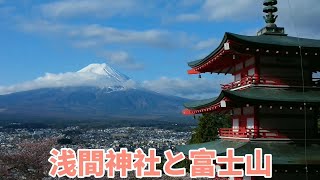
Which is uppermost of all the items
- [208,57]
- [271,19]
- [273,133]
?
[271,19]

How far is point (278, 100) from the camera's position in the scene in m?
15.7

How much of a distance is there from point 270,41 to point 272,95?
6.82ft

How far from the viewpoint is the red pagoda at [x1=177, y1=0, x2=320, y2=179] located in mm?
15797

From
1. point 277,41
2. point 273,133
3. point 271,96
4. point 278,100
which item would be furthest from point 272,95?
point 277,41

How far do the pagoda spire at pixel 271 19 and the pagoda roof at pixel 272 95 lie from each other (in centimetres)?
293

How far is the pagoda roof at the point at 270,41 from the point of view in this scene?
15.9m

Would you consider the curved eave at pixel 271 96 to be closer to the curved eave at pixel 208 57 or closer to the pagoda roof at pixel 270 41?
the pagoda roof at pixel 270 41

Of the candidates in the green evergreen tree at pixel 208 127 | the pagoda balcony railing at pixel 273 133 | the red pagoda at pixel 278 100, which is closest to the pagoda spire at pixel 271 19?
the red pagoda at pixel 278 100

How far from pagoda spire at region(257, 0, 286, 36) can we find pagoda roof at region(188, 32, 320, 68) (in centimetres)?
45

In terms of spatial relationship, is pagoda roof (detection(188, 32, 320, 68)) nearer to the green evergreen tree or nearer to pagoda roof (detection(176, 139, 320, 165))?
pagoda roof (detection(176, 139, 320, 165))

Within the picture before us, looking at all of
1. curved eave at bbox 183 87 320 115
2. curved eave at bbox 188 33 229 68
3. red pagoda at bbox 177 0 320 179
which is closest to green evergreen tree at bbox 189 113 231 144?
curved eave at bbox 188 33 229 68

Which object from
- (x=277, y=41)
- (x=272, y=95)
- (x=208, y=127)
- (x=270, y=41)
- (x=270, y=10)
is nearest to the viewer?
(x=272, y=95)

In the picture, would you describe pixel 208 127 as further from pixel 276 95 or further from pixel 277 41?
pixel 276 95

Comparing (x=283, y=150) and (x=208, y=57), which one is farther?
(x=208, y=57)
